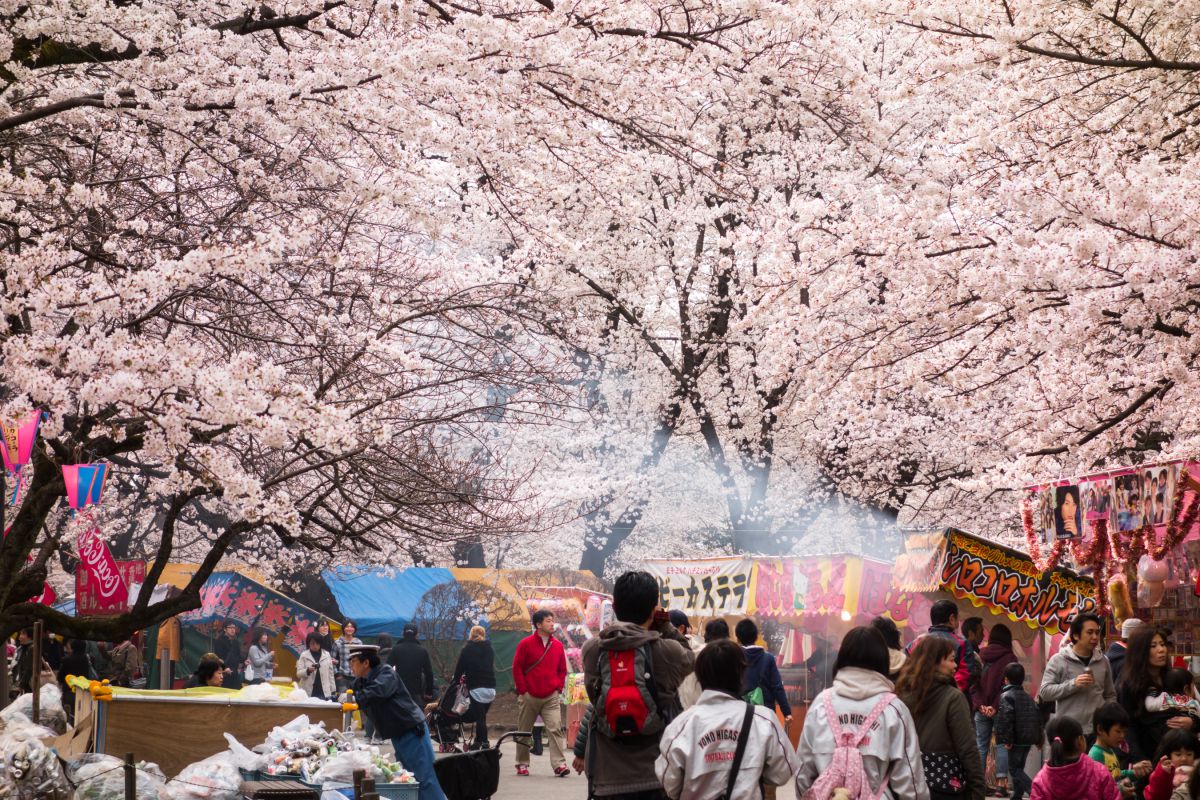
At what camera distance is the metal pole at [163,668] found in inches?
1035

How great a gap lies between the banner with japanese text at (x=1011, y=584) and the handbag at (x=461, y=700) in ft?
21.5

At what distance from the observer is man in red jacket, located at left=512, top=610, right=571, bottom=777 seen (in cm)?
1633

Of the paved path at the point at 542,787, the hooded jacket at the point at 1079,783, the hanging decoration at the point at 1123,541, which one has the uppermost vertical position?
the hanging decoration at the point at 1123,541

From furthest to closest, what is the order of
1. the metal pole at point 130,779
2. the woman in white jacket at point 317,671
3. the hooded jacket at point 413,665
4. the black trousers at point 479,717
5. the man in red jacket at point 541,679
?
the woman in white jacket at point 317,671 → the hooded jacket at point 413,665 → the black trousers at point 479,717 → the man in red jacket at point 541,679 → the metal pole at point 130,779

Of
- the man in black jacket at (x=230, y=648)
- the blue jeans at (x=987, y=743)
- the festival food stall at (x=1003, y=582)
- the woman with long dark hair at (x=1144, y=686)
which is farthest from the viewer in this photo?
the man in black jacket at (x=230, y=648)

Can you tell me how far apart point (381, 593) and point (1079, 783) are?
2291cm

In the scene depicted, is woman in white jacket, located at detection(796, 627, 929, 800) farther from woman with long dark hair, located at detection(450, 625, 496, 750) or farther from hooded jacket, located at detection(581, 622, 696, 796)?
woman with long dark hair, located at detection(450, 625, 496, 750)

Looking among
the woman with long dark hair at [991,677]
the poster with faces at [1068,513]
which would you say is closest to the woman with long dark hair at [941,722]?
the poster with faces at [1068,513]

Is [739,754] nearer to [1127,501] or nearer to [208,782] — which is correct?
[208,782]

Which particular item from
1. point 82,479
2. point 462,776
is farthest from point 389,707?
point 82,479

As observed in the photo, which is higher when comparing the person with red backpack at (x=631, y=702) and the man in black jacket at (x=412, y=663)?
the person with red backpack at (x=631, y=702)

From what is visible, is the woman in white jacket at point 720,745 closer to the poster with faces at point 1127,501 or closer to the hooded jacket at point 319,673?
the poster with faces at point 1127,501

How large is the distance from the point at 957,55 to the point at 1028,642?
834 cm

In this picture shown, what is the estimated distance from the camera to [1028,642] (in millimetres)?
16109
